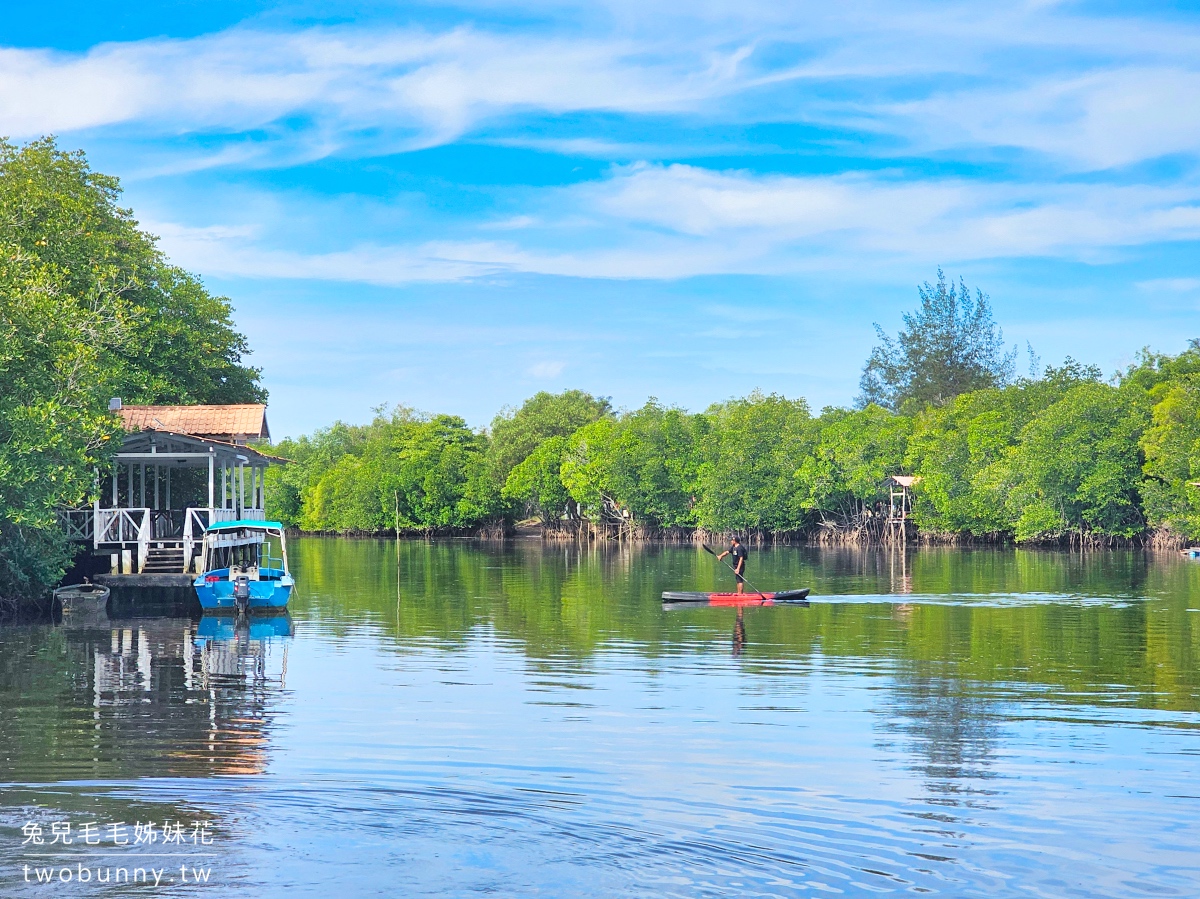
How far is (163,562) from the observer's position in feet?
98.9

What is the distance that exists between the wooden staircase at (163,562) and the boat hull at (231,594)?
2143mm

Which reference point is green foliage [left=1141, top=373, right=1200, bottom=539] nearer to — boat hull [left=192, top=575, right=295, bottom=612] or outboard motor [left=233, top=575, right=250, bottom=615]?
boat hull [left=192, top=575, right=295, bottom=612]

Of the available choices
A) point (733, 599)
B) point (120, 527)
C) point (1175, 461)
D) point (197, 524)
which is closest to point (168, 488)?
point (197, 524)

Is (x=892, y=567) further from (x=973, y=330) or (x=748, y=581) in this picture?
(x=973, y=330)

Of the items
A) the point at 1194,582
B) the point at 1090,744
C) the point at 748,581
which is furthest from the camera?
the point at 748,581

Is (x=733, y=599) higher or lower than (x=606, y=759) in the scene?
higher

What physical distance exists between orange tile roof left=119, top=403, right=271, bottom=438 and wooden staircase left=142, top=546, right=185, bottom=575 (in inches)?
171

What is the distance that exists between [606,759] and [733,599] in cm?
1782

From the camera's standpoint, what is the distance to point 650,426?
3524 inches

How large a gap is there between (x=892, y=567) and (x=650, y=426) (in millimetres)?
41764

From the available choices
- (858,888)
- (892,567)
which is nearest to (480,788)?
(858,888)

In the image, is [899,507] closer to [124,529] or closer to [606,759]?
[124,529]

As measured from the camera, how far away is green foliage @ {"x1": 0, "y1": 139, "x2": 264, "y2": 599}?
24781 millimetres

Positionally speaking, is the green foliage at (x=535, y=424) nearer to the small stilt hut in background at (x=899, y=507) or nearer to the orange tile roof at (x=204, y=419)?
the small stilt hut in background at (x=899, y=507)
